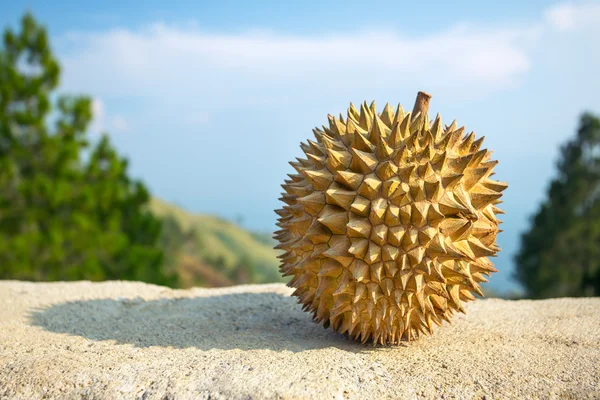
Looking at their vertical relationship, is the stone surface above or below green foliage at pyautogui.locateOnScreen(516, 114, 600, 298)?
below

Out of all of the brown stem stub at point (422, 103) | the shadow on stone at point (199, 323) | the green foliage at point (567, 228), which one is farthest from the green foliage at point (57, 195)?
the green foliage at point (567, 228)

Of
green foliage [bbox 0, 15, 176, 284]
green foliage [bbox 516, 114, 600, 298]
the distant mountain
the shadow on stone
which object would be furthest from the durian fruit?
the distant mountain

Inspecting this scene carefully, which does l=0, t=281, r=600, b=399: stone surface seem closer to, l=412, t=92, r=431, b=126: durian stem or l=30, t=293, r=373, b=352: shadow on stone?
l=30, t=293, r=373, b=352: shadow on stone

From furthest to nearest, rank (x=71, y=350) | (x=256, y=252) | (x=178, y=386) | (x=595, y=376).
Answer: (x=256, y=252), (x=71, y=350), (x=595, y=376), (x=178, y=386)

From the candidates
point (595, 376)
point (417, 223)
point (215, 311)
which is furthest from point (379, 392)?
point (215, 311)

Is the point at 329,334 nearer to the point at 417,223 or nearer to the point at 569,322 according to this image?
the point at 417,223

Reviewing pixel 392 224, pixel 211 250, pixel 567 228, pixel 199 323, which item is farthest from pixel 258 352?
pixel 211 250

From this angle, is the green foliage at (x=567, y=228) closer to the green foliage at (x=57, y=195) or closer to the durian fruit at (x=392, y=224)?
the green foliage at (x=57, y=195)
